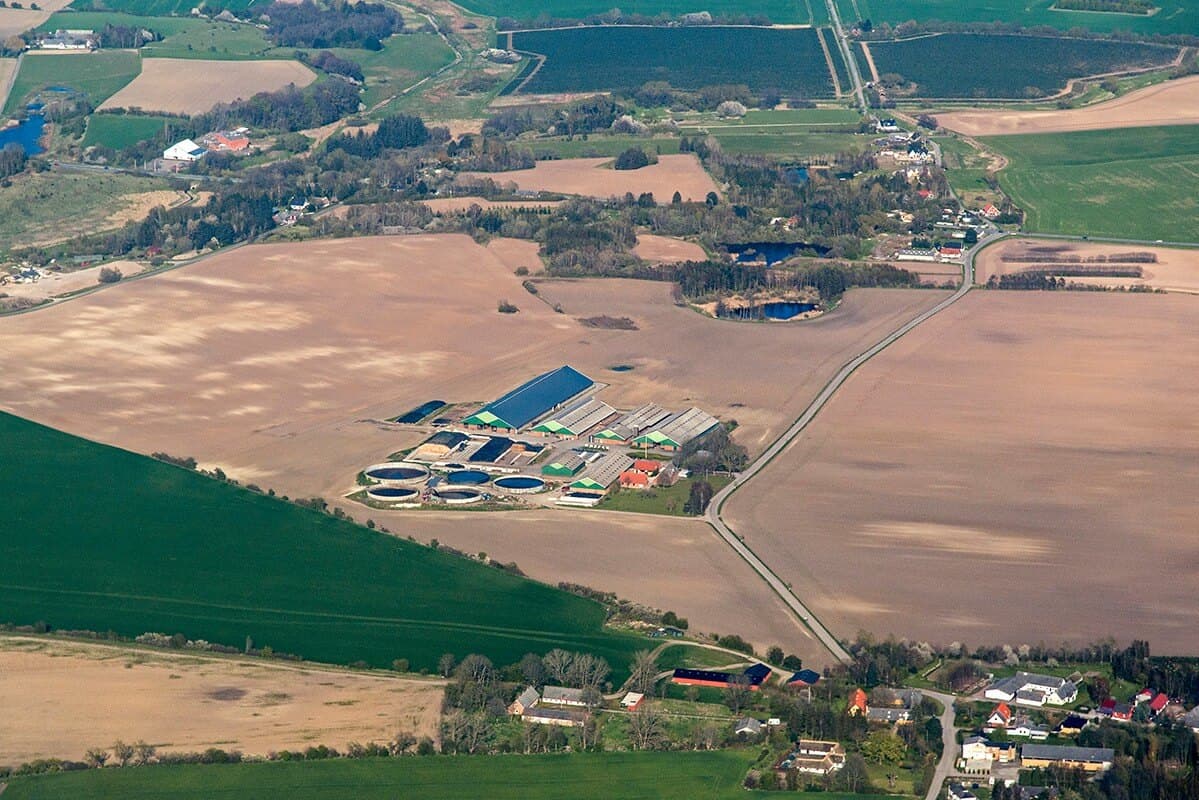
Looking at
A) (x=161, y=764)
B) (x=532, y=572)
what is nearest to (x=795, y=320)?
(x=532, y=572)

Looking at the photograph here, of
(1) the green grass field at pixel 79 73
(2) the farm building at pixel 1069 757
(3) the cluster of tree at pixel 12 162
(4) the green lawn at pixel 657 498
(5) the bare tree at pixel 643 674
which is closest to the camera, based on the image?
(2) the farm building at pixel 1069 757

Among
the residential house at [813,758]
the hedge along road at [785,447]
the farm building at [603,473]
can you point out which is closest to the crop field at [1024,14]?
the hedge along road at [785,447]

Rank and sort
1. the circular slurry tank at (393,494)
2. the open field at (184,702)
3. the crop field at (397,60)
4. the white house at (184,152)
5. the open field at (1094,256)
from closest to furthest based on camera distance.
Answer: the open field at (184,702)
the circular slurry tank at (393,494)
the open field at (1094,256)
the white house at (184,152)
the crop field at (397,60)

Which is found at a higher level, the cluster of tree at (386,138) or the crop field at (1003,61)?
the crop field at (1003,61)

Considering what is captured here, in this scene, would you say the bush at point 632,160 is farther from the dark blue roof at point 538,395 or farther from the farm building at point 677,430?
the farm building at point 677,430

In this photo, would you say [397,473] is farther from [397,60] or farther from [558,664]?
[397,60]

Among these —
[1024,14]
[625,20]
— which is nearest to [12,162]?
[625,20]

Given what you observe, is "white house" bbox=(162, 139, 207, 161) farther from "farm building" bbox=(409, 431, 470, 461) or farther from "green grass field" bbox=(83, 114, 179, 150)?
"farm building" bbox=(409, 431, 470, 461)
